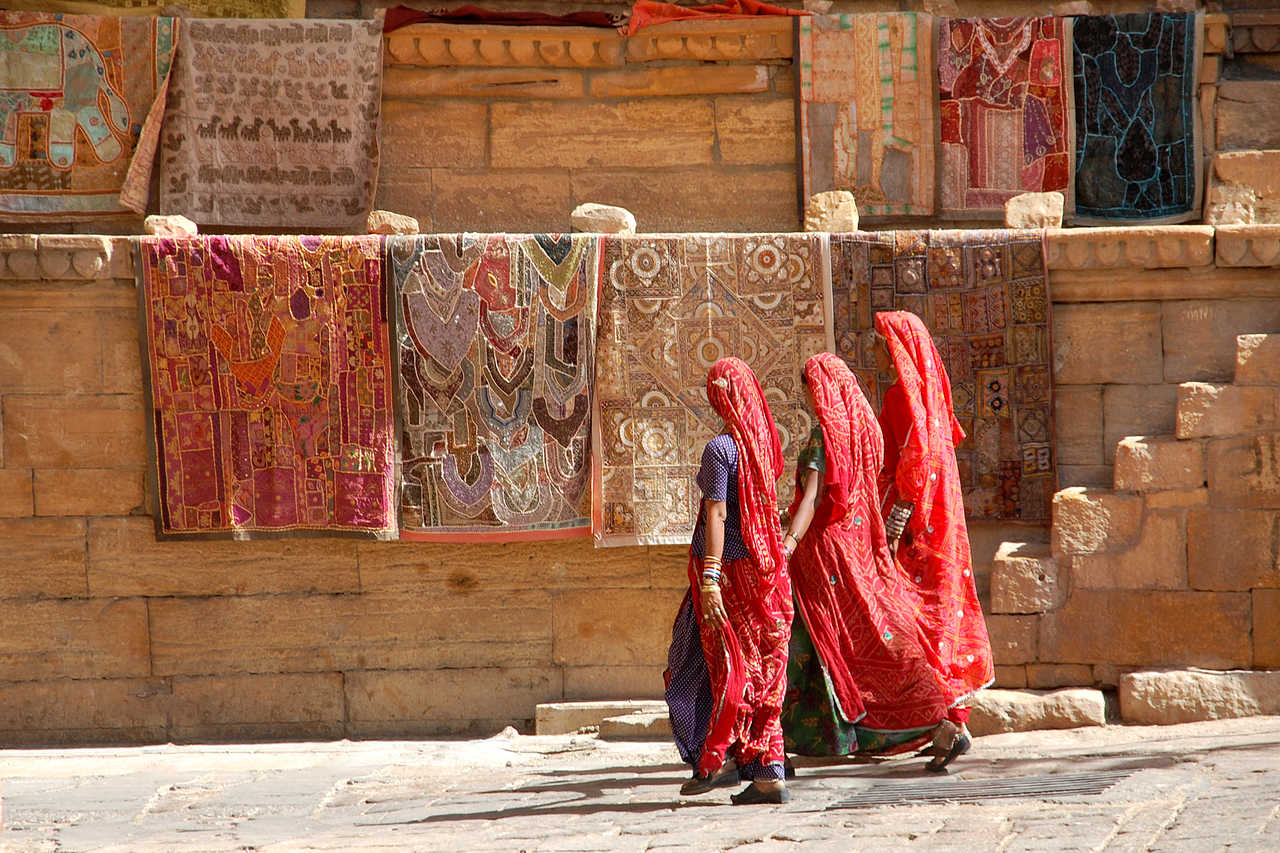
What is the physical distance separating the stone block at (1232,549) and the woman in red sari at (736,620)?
2601 mm

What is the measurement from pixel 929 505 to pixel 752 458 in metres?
0.92

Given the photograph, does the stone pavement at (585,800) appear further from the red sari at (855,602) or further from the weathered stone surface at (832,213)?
the weathered stone surface at (832,213)

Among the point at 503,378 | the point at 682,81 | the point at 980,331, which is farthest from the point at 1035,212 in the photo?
the point at 503,378

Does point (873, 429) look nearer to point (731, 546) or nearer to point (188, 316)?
point (731, 546)

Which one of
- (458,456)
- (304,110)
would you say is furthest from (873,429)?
(304,110)

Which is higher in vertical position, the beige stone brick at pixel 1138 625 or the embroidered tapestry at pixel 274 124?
the embroidered tapestry at pixel 274 124

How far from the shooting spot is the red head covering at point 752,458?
4895 mm

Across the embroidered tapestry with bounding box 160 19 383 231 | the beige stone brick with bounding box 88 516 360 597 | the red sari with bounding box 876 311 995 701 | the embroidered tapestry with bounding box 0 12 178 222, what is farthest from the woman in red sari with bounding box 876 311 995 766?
the embroidered tapestry with bounding box 0 12 178 222

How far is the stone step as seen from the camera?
700 centimetres

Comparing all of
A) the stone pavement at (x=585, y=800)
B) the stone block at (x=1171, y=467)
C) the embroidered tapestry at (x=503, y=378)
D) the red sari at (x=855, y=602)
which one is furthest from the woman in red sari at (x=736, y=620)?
the stone block at (x=1171, y=467)

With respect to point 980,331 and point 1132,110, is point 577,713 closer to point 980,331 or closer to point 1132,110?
point 980,331

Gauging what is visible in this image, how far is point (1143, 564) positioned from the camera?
6.63 m

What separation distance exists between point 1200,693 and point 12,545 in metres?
5.56

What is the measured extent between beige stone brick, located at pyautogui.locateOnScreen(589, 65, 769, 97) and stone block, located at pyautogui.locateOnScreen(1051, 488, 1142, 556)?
3626mm
